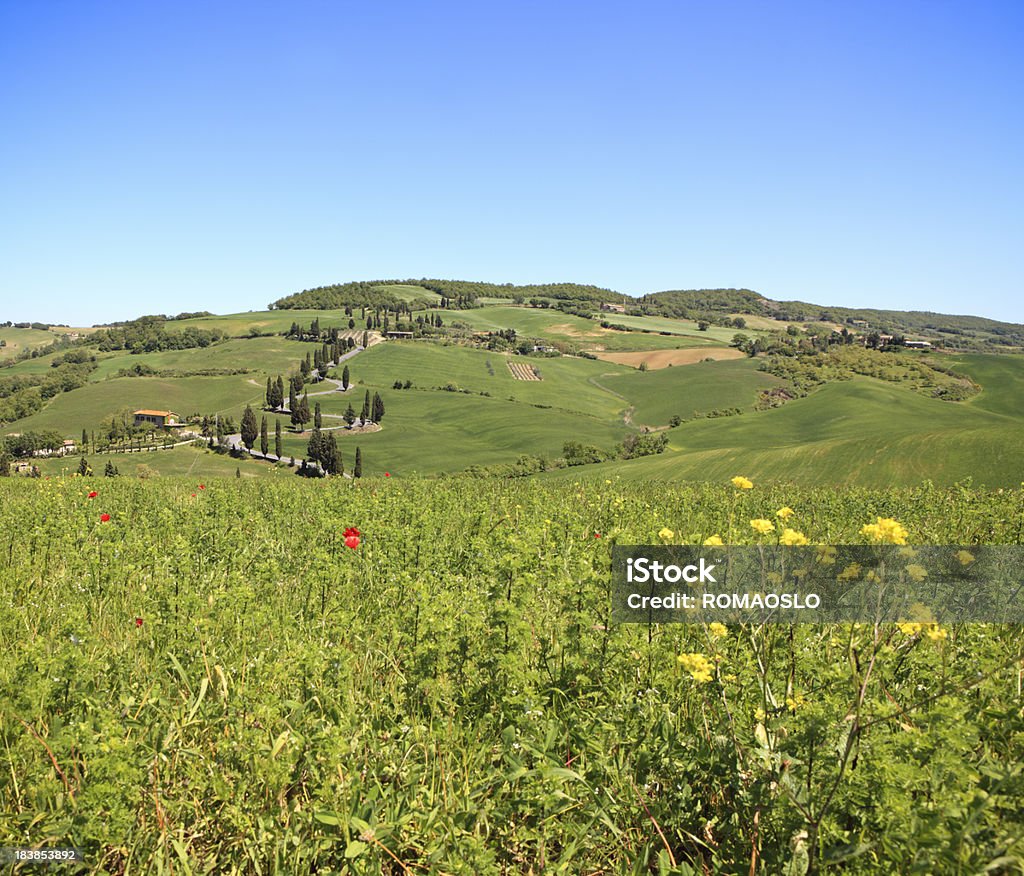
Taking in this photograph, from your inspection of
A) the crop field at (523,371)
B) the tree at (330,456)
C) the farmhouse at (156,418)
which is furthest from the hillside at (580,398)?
the tree at (330,456)

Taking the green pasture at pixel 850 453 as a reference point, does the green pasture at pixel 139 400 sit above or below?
below

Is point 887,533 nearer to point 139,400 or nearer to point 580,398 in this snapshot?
point 580,398

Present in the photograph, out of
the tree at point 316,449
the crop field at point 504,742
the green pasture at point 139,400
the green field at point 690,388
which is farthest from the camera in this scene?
the green pasture at point 139,400

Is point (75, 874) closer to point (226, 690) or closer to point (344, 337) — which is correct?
point (226, 690)

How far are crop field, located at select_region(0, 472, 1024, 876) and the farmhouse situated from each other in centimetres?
12126

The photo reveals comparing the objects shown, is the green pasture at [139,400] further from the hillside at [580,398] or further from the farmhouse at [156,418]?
the farmhouse at [156,418]

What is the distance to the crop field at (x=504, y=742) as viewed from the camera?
2.57m

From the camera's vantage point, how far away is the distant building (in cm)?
11166

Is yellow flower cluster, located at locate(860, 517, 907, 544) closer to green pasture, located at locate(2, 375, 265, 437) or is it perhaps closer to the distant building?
the distant building

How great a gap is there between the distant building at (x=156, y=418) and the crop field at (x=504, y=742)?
121276 millimetres

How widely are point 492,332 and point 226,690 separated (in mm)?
190655

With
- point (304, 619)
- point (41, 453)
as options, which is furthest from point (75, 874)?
point (41, 453)

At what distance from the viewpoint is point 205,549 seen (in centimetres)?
811

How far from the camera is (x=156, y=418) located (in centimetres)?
11300
